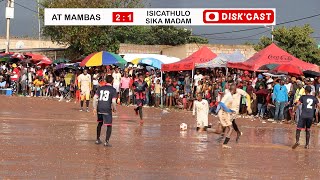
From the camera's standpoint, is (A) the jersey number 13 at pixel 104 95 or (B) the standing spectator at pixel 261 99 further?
(B) the standing spectator at pixel 261 99

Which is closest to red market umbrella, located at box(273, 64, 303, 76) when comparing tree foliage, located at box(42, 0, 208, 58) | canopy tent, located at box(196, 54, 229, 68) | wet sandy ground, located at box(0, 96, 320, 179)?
canopy tent, located at box(196, 54, 229, 68)

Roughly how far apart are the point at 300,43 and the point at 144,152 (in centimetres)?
4094

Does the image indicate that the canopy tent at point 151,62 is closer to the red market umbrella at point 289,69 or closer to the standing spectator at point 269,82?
the red market umbrella at point 289,69

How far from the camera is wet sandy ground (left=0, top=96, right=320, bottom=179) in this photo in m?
13.0

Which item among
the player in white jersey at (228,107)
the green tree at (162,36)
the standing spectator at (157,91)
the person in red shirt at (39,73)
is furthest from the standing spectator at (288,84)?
the green tree at (162,36)

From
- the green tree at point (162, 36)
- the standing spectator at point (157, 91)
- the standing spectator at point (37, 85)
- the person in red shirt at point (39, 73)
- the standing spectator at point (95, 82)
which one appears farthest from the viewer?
the green tree at point (162, 36)

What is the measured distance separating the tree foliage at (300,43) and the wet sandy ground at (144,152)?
30738 mm

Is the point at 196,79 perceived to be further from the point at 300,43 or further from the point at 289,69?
the point at 300,43

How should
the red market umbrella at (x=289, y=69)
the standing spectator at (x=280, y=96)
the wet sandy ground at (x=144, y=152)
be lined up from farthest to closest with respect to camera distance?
the red market umbrella at (x=289, y=69), the standing spectator at (x=280, y=96), the wet sandy ground at (x=144, y=152)

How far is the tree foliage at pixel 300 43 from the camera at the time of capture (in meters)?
55.0

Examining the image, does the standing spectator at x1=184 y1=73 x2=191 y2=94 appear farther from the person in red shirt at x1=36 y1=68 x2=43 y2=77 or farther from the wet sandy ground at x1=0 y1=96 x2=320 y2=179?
the person in red shirt at x1=36 y1=68 x2=43 y2=77

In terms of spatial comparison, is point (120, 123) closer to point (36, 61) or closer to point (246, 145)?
point (246, 145)

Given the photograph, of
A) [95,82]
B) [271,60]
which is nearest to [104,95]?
[271,60]

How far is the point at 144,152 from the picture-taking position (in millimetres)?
16016
